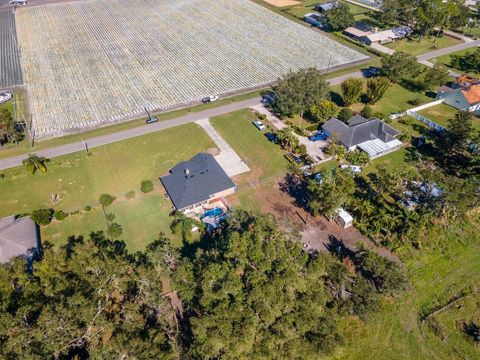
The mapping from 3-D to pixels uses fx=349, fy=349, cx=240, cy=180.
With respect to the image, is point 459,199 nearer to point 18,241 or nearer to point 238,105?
point 238,105

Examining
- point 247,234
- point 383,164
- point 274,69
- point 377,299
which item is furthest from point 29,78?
point 377,299

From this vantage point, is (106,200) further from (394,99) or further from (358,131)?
(394,99)

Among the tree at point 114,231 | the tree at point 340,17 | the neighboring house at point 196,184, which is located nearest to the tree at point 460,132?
the neighboring house at point 196,184

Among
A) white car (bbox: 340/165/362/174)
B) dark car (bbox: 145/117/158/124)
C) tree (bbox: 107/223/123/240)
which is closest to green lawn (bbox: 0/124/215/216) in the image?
dark car (bbox: 145/117/158/124)

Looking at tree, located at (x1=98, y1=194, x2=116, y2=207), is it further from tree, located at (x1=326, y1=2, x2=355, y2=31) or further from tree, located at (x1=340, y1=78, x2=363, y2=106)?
tree, located at (x1=326, y1=2, x2=355, y2=31)

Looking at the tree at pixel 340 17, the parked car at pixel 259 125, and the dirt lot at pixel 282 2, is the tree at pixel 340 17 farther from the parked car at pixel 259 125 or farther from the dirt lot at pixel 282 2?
the parked car at pixel 259 125

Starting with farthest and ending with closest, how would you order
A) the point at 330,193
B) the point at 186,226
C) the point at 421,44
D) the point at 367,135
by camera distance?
1. the point at 421,44
2. the point at 367,135
3. the point at 186,226
4. the point at 330,193

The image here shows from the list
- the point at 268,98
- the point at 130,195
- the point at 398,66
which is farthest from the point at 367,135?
the point at 130,195
